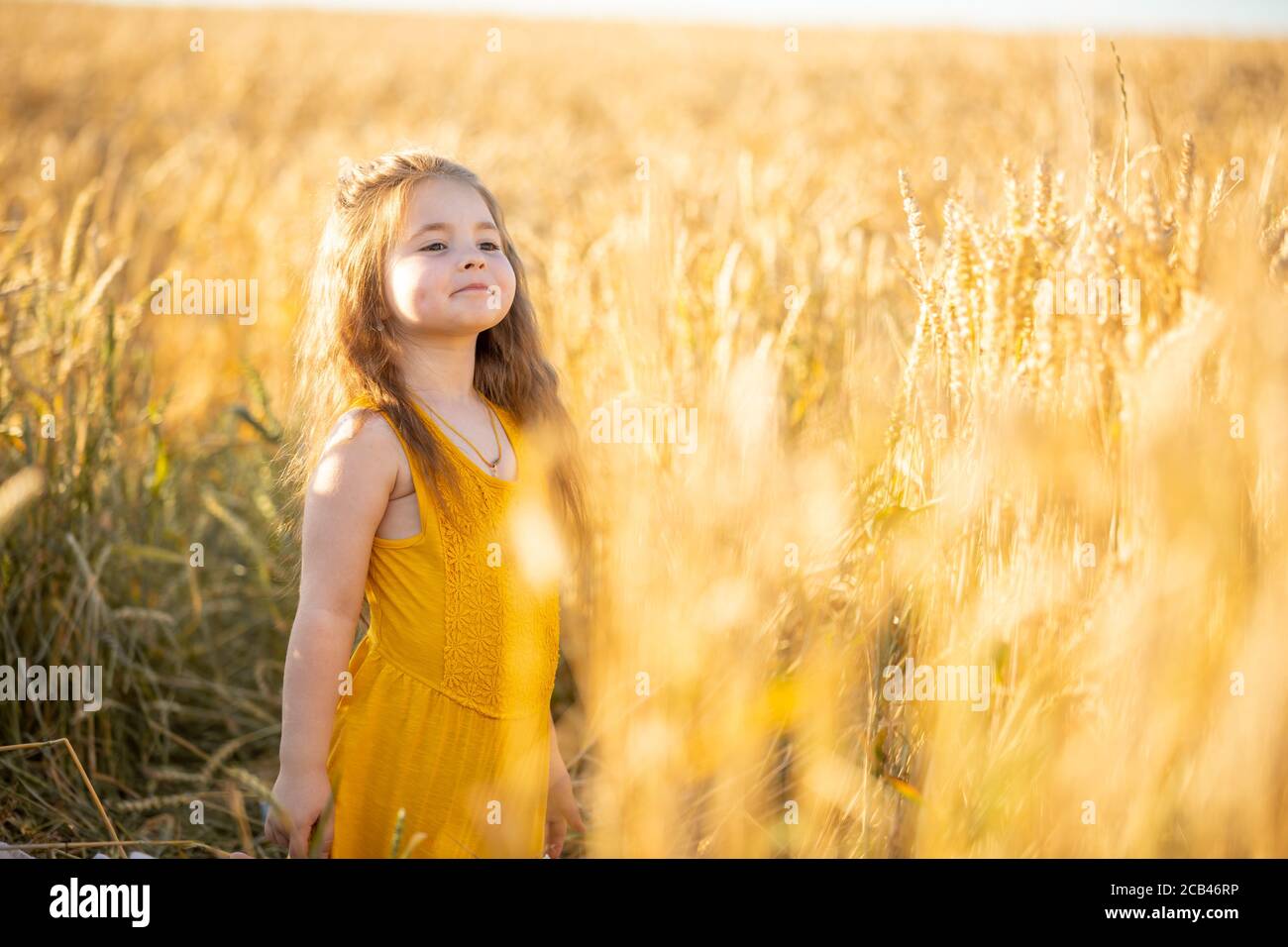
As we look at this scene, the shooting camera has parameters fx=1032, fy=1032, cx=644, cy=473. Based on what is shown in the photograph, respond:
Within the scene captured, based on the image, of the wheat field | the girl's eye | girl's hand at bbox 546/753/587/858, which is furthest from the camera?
girl's hand at bbox 546/753/587/858

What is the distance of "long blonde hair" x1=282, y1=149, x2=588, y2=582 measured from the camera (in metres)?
1.39

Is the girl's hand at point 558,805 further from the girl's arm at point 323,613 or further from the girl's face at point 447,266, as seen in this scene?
the girl's face at point 447,266

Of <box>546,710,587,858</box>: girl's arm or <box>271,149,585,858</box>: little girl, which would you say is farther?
<box>546,710,587,858</box>: girl's arm

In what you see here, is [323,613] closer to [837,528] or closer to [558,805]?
[558,805]

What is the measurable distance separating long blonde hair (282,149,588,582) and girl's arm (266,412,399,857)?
2.9 inches

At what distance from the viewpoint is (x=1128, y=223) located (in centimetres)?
112

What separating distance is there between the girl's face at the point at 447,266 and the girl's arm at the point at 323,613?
0.65ft

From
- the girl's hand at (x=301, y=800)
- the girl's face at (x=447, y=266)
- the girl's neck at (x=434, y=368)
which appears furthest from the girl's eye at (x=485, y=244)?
the girl's hand at (x=301, y=800)

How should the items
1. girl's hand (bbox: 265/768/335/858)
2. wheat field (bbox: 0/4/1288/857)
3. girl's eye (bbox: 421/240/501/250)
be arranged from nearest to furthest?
wheat field (bbox: 0/4/1288/857) → girl's hand (bbox: 265/768/335/858) → girl's eye (bbox: 421/240/501/250)

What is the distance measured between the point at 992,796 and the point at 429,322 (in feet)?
2.89

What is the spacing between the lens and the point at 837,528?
1.40 m

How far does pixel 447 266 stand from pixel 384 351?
16cm

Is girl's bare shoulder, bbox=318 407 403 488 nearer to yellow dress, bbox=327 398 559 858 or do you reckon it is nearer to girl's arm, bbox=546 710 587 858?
yellow dress, bbox=327 398 559 858

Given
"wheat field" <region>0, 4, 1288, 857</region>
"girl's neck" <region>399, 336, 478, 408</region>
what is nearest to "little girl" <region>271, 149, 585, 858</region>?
"girl's neck" <region>399, 336, 478, 408</region>
